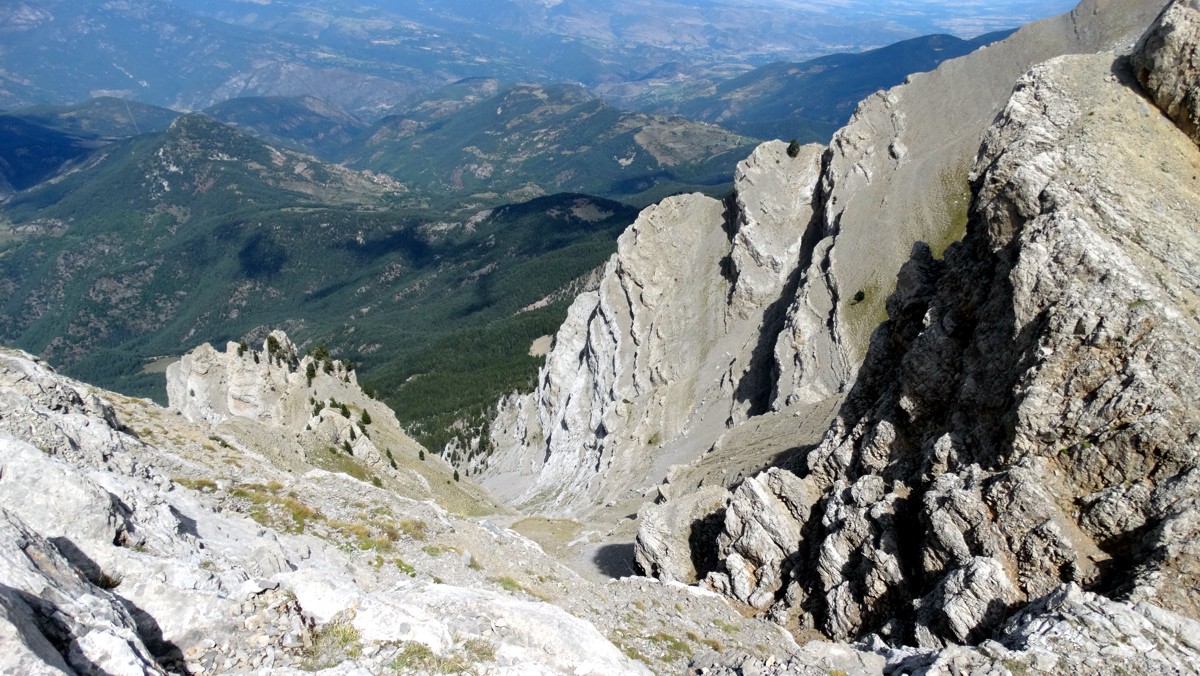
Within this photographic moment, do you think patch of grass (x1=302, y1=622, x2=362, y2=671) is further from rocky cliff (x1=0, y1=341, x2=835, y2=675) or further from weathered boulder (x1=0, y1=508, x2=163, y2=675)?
weathered boulder (x1=0, y1=508, x2=163, y2=675)

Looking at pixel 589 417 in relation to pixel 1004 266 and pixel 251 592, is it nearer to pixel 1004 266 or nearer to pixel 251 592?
pixel 1004 266

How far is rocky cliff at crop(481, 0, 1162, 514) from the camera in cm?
6625

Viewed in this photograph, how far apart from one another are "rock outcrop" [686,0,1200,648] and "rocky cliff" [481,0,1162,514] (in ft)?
59.4

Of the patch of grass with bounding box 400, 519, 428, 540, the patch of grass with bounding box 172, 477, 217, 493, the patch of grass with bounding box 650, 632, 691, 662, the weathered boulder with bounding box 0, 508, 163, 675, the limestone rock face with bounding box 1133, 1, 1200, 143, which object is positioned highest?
the limestone rock face with bounding box 1133, 1, 1200, 143

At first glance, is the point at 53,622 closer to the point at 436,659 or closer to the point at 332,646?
the point at 332,646

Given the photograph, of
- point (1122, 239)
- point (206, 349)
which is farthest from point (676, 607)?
point (206, 349)

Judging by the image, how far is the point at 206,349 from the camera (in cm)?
7938

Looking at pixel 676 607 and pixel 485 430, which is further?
pixel 485 430

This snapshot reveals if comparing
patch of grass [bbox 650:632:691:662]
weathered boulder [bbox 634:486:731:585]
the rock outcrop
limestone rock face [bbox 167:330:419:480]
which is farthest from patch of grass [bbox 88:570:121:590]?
limestone rock face [bbox 167:330:419:480]

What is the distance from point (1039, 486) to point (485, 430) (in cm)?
14536

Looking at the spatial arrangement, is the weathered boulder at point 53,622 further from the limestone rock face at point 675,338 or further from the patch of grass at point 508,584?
the limestone rock face at point 675,338

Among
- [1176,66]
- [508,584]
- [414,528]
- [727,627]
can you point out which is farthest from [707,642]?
[1176,66]

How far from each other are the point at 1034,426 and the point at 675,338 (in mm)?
73423

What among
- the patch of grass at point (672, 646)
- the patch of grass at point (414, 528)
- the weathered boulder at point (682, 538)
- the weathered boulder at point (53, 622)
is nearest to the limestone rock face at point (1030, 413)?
the weathered boulder at point (682, 538)
